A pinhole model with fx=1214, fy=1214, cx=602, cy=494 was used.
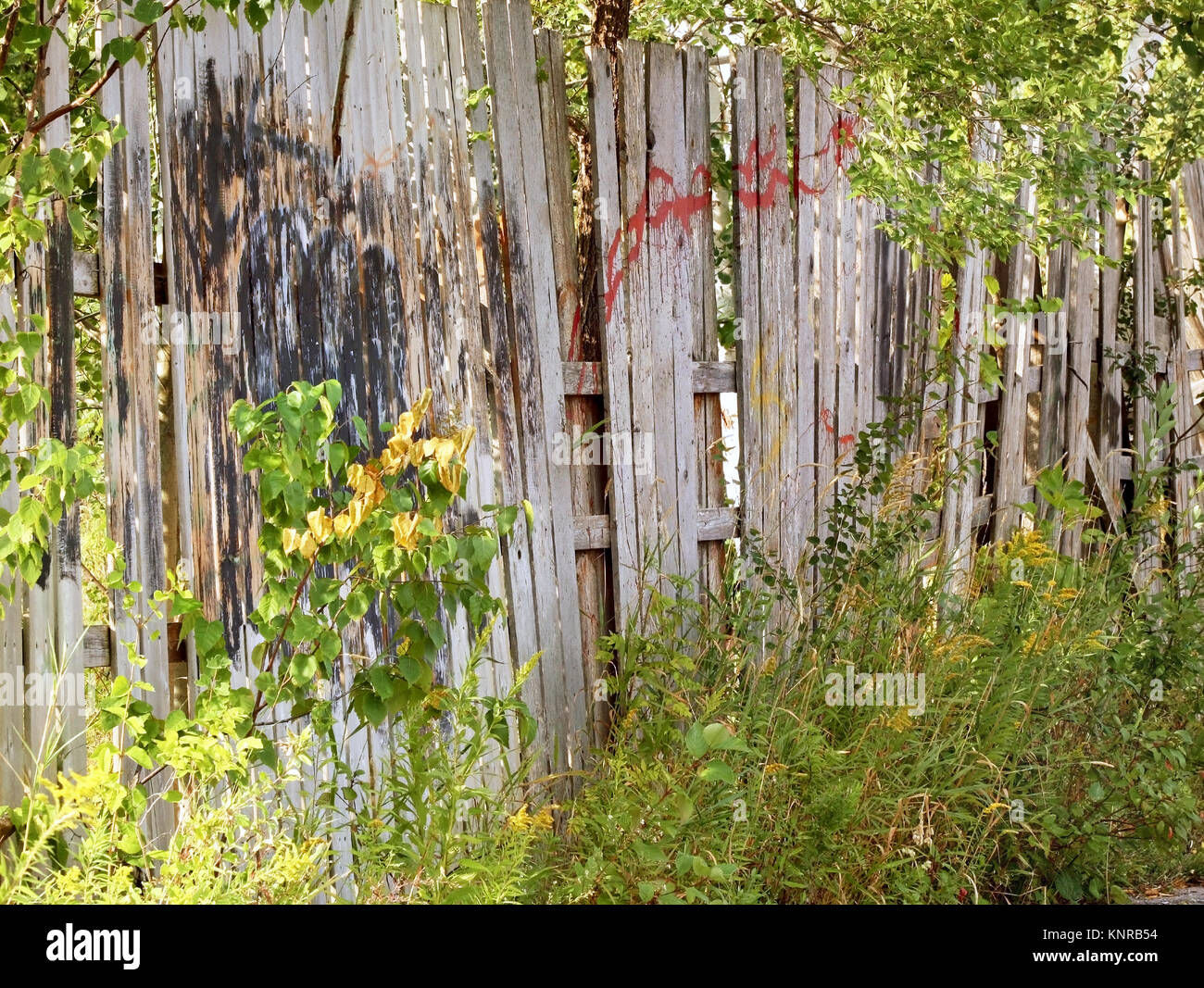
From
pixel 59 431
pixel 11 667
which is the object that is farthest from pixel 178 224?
pixel 11 667

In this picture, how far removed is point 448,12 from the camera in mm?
3660

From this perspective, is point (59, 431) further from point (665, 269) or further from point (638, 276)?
point (665, 269)

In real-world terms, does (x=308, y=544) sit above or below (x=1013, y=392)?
below

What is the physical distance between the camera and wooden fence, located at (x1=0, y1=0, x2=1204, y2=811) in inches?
121

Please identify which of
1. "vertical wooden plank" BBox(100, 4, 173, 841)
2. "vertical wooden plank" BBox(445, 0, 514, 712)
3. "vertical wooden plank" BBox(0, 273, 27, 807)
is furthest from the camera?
"vertical wooden plank" BBox(445, 0, 514, 712)

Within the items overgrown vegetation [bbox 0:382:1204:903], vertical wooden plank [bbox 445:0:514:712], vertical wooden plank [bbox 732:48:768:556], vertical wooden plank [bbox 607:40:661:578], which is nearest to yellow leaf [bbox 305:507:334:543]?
overgrown vegetation [bbox 0:382:1204:903]

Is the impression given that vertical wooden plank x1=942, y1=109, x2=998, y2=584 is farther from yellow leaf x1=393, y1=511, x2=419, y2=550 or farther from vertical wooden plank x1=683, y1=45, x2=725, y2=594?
yellow leaf x1=393, y1=511, x2=419, y2=550

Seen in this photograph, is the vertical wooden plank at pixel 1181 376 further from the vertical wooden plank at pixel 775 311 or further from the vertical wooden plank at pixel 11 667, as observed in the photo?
the vertical wooden plank at pixel 11 667

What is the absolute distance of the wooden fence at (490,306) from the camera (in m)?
3.06

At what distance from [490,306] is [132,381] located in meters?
1.14

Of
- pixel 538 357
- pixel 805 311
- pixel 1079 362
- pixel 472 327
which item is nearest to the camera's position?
pixel 472 327

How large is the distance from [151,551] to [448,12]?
6.01 feet

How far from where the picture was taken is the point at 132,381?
304 cm
